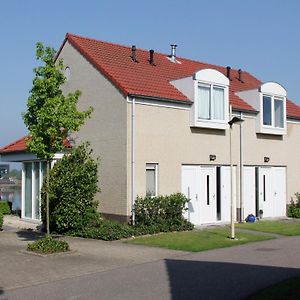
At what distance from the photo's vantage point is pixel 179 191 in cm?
1909

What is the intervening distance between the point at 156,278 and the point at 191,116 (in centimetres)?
1029

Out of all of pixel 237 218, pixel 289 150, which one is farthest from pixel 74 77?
pixel 289 150

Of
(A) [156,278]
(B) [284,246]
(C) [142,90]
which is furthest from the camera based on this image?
(C) [142,90]

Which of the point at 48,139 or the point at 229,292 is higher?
the point at 48,139

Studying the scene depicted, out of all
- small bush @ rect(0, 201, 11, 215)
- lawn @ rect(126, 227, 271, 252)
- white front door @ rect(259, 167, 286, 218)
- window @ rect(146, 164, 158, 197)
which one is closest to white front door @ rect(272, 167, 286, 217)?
white front door @ rect(259, 167, 286, 218)

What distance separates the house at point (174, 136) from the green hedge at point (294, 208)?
35cm

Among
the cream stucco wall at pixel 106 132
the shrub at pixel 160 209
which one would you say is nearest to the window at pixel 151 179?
the shrub at pixel 160 209

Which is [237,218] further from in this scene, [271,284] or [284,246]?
[271,284]

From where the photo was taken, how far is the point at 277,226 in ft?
64.3

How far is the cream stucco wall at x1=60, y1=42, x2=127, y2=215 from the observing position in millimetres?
17812

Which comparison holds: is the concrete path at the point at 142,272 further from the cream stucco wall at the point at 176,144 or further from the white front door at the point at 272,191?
the white front door at the point at 272,191

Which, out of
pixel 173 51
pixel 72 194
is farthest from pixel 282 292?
pixel 173 51

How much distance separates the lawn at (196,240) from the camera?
14.3 meters

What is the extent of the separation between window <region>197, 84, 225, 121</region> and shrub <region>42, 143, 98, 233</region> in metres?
5.06
